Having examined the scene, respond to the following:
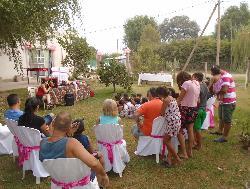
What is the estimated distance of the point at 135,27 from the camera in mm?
63562

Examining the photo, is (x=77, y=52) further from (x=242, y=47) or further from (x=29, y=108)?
(x=29, y=108)

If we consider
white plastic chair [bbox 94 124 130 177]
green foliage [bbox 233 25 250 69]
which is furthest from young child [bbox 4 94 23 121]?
green foliage [bbox 233 25 250 69]

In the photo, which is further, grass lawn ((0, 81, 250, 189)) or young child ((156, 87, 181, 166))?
young child ((156, 87, 181, 166))

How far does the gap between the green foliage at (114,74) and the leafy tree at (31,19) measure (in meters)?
4.30

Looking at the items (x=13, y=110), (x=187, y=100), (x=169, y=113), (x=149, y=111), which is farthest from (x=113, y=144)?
(x=13, y=110)

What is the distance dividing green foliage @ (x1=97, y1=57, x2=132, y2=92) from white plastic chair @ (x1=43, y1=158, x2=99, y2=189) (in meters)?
12.2

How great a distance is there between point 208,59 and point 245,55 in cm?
1243

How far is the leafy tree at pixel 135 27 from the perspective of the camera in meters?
63.2

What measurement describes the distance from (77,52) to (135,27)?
44994 mm

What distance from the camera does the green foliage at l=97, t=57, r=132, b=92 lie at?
15.8m

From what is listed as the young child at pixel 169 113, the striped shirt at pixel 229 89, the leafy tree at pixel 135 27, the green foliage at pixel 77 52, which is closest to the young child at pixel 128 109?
the striped shirt at pixel 229 89

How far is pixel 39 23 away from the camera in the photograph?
32.9 feet

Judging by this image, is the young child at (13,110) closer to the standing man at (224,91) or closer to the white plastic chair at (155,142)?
the white plastic chair at (155,142)

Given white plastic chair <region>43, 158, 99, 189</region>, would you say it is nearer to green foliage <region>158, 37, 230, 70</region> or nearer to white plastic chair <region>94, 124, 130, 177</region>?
white plastic chair <region>94, 124, 130, 177</region>
